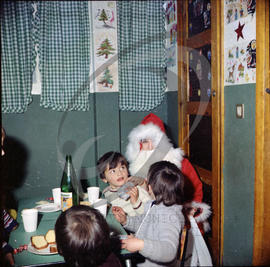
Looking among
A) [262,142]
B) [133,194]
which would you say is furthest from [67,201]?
[262,142]

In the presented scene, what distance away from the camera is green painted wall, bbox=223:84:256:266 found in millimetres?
1880

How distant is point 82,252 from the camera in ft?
3.69

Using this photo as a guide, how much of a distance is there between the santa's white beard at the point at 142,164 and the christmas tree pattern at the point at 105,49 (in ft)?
3.44

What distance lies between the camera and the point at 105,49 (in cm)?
300

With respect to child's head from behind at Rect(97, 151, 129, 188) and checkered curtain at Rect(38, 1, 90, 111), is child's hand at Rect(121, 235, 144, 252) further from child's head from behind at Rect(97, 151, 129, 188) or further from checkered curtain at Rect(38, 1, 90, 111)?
checkered curtain at Rect(38, 1, 90, 111)

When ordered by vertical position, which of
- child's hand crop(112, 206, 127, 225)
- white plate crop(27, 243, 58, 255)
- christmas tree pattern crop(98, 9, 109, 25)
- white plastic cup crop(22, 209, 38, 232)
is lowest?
child's hand crop(112, 206, 127, 225)

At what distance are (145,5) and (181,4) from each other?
394mm

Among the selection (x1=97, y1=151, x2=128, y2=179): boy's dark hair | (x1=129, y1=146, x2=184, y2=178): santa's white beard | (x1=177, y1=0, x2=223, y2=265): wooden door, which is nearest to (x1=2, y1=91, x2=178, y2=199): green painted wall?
(x1=177, y1=0, x2=223, y2=265): wooden door

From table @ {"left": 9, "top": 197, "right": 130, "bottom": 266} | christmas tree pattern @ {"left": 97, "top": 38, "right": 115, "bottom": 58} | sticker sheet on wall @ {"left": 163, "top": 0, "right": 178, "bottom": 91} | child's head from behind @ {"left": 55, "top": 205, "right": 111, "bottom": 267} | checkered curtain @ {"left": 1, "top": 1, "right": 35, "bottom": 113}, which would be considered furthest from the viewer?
christmas tree pattern @ {"left": 97, "top": 38, "right": 115, "bottom": 58}

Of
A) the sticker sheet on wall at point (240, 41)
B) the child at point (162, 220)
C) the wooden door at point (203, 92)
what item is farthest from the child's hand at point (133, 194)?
the sticker sheet on wall at point (240, 41)

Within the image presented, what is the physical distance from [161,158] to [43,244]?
4.11 feet

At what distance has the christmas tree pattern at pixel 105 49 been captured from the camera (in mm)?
2998

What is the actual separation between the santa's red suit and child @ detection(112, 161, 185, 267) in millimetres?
581

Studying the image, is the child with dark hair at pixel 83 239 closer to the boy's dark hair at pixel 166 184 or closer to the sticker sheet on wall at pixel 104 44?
the boy's dark hair at pixel 166 184
